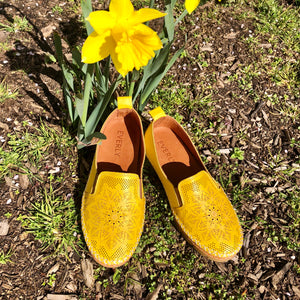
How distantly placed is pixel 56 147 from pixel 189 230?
3.43 feet

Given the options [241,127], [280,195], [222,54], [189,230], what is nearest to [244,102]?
[241,127]

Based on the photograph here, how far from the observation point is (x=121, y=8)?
1165 millimetres

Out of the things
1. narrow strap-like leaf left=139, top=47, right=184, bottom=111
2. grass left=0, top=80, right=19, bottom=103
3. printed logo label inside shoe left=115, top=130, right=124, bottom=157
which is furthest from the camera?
grass left=0, top=80, right=19, bottom=103

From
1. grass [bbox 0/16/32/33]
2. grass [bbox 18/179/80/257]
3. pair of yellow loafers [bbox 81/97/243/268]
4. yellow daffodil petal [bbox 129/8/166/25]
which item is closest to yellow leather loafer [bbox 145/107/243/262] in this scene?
pair of yellow loafers [bbox 81/97/243/268]

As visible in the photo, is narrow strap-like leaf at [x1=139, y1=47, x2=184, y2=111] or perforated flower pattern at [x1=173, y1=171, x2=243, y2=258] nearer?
perforated flower pattern at [x1=173, y1=171, x2=243, y2=258]

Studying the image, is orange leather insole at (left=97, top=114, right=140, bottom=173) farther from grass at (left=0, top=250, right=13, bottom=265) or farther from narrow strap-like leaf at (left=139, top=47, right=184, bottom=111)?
grass at (left=0, top=250, right=13, bottom=265)

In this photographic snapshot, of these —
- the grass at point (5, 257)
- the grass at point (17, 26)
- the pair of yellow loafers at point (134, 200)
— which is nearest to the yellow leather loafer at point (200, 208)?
the pair of yellow loafers at point (134, 200)

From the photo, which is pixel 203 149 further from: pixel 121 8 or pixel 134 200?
pixel 121 8

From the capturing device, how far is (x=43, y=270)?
1.65m

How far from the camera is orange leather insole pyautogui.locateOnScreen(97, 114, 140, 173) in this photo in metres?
1.89

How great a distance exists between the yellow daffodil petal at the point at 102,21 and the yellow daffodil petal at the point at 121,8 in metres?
0.02

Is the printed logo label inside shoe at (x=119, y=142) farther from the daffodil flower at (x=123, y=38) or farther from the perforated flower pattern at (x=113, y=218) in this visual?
the daffodil flower at (x=123, y=38)

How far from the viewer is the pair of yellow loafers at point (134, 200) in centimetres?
159

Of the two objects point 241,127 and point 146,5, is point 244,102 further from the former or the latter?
point 146,5
